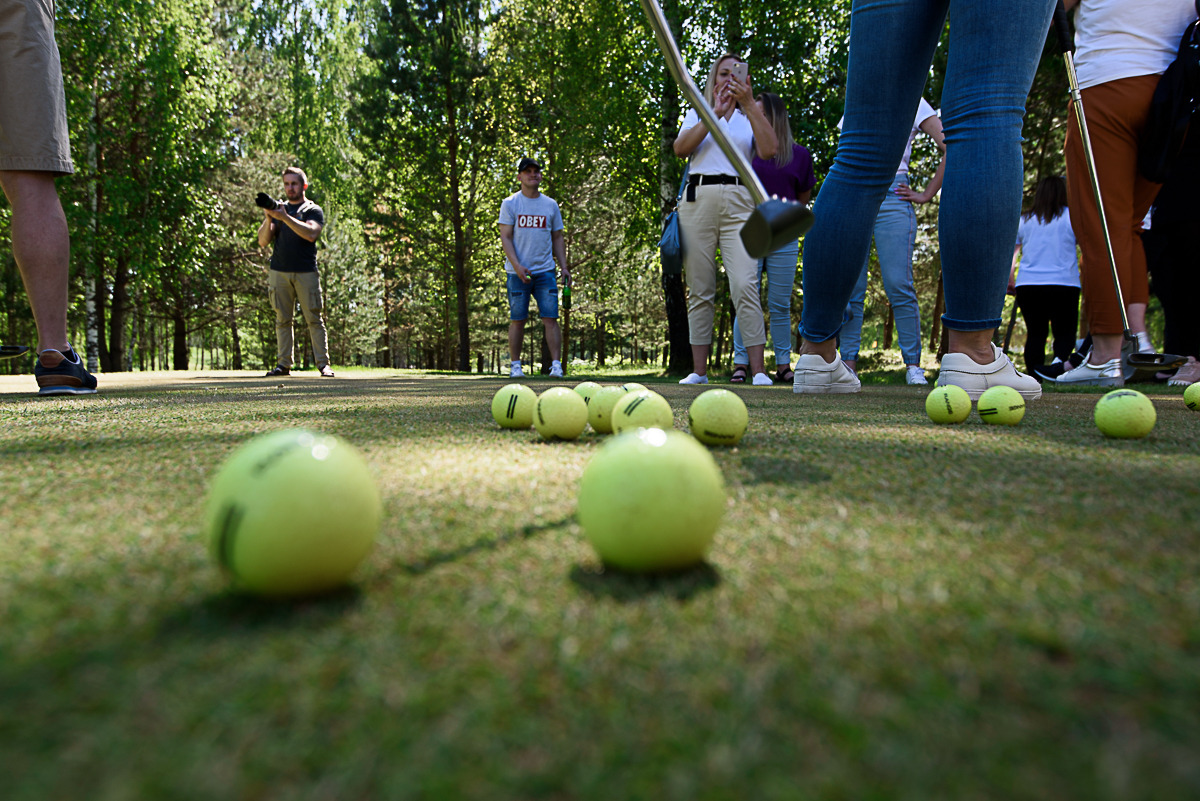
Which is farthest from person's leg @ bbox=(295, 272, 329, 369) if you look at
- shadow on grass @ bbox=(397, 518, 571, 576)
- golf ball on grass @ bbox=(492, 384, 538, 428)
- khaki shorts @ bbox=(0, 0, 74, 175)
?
shadow on grass @ bbox=(397, 518, 571, 576)

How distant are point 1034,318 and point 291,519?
368 inches

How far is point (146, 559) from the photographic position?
1.14 meters

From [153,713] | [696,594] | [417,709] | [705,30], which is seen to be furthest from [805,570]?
[705,30]

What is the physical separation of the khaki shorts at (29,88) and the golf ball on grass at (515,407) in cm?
305

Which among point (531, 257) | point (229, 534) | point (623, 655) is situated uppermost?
point (531, 257)

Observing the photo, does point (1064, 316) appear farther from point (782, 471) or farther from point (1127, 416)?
point (782, 471)

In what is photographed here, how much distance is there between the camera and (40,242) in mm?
3809

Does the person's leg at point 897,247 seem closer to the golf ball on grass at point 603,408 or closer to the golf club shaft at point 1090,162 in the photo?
the golf club shaft at point 1090,162

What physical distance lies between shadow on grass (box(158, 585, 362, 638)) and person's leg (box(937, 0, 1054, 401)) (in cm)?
324

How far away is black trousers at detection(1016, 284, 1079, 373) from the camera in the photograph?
7910 millimetres

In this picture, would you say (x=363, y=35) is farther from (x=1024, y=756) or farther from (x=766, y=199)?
(x=1024, y=756)

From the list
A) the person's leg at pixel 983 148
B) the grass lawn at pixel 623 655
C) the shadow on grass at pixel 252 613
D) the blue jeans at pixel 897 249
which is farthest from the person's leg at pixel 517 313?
the shadow on grass at pixel 252 613

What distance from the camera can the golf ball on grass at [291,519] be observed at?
97 cm

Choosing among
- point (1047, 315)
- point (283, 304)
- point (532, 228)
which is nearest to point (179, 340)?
point (283, 304)
